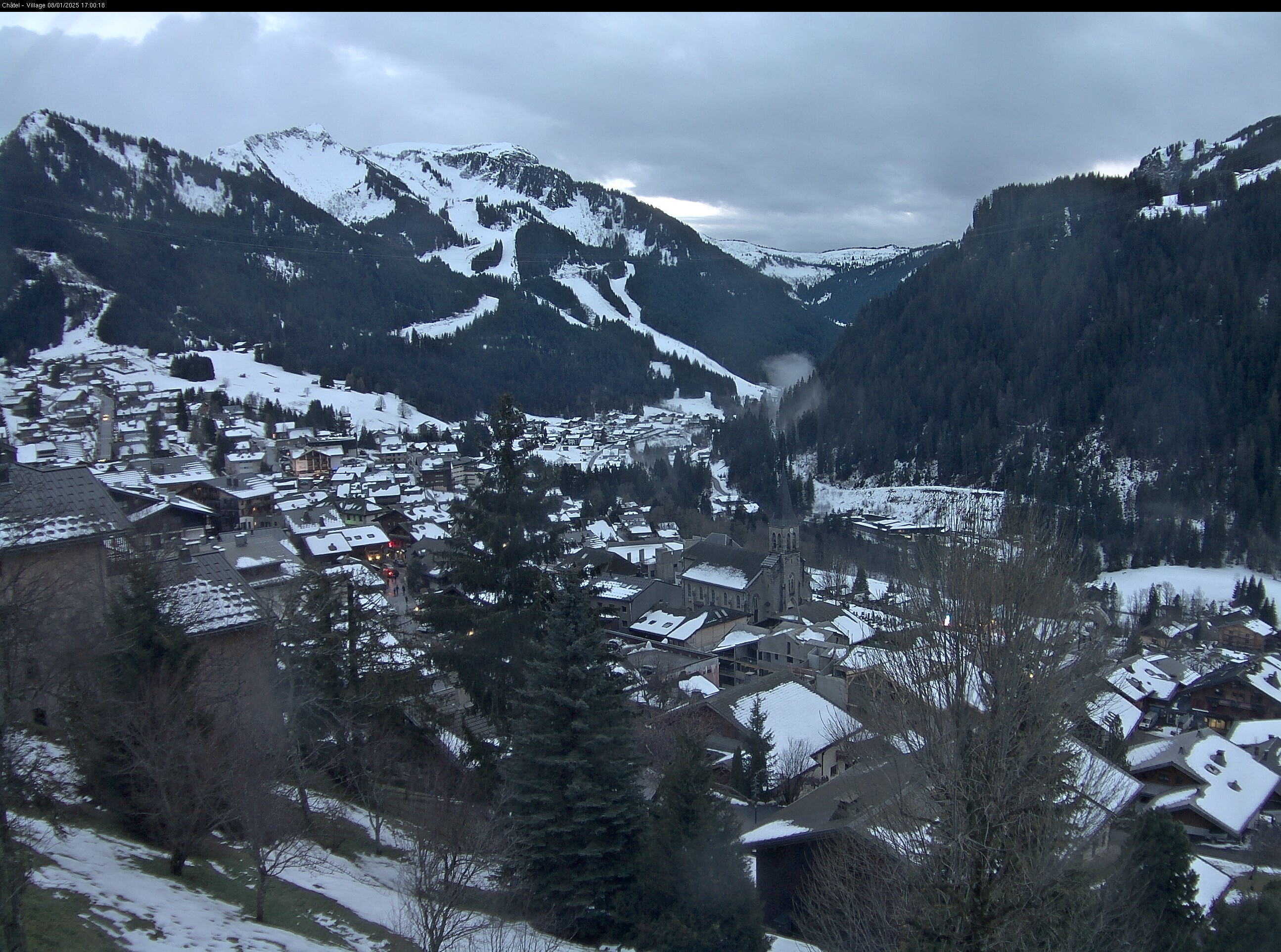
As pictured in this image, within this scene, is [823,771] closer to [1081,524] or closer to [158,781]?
[158,781]

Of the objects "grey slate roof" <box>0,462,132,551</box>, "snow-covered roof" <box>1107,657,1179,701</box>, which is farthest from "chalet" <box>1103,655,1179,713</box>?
"grey slate roof" <box>0,462,132,551</box>

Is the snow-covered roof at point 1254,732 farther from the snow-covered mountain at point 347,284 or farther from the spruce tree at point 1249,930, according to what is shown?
the snow-covered mountain at point 347,284

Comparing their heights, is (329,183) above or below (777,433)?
above

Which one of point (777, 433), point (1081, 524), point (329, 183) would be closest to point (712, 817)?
point (1081, 524)

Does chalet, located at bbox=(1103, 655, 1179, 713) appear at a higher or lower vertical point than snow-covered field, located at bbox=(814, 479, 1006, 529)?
lower

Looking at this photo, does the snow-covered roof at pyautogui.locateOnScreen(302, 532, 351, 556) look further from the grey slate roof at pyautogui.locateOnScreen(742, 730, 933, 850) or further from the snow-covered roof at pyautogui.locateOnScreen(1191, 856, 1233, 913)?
the snow-covered roof at pyautogui.locateOnScreen(1191, 856, 1233, 913)

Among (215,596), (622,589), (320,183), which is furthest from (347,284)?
(215,596)
